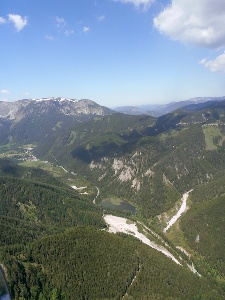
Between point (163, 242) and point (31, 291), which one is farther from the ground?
point (31, 291)

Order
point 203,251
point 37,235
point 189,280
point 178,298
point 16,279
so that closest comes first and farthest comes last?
point 16,279 → point 178,298 → point 189,280 → point 37,235 → point 203,251

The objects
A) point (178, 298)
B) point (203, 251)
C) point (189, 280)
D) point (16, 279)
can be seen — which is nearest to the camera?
point (16, 279)

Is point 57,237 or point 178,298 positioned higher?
point 57,237

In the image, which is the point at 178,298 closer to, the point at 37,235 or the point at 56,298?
the point at 56,298

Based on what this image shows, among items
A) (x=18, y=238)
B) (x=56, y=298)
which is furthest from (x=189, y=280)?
(x=18, y=238)

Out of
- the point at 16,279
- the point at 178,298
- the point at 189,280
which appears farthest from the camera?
the point at 189,280

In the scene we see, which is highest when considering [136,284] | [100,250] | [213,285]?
[100,250]

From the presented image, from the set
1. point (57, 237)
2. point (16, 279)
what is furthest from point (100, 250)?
point (16, 279)

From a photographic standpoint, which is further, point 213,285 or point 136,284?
point 213,285

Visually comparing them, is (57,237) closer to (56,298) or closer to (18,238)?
(18,238)
